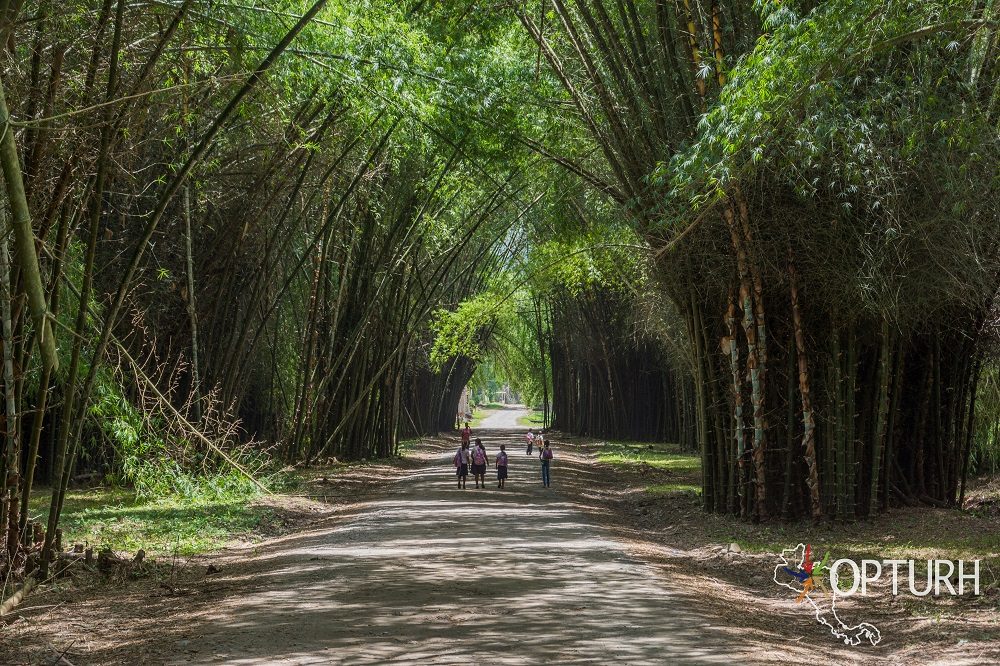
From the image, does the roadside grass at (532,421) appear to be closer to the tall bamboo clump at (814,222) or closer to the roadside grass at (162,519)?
the roadside grass at (162,519)

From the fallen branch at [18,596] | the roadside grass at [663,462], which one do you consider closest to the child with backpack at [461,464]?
the roadside grass at [663,462]

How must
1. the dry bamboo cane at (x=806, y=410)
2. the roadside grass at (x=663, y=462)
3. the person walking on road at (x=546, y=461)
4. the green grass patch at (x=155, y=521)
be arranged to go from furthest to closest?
the person walking on road at (x=546, y=461) < the roadside grass at (x=663, y=462) < the dry bamboo cane at (x=806, y=410) < the green grass patch at (x=155, y=521)

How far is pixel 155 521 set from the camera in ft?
30.5

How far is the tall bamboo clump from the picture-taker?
6.66 m

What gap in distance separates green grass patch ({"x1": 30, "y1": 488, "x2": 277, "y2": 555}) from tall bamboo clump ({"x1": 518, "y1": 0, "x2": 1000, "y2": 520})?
458cm

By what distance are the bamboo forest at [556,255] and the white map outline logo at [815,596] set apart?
3 cm

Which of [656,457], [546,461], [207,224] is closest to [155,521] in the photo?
[207,224]

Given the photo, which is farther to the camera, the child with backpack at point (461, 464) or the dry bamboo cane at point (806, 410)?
the child with backpack at point (461, 464)

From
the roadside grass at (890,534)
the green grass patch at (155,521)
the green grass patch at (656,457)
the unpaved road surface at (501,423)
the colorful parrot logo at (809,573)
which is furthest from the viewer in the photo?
the unpaved road surface at (501,423)

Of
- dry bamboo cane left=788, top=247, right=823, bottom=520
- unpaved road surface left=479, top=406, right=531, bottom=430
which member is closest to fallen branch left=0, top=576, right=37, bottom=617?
dry bamboo cane left=788, top=247, right=823, bottom=520

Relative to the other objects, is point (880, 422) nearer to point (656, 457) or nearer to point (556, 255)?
point (556, 255)

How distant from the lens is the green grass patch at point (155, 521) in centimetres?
819

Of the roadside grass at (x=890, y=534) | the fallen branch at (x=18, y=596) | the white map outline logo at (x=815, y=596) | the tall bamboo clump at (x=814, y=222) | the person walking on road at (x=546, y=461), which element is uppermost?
the tall bamboo clump at (x=814, y=222)

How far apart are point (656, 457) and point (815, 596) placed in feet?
48.1
